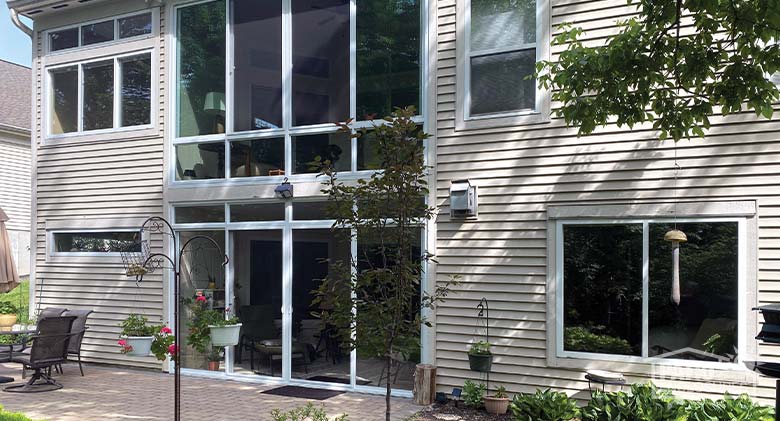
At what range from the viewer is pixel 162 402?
7.87m

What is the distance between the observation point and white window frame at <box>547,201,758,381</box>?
6.39 metres

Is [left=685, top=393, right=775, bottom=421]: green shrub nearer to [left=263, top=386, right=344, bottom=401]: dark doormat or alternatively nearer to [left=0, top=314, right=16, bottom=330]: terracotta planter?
[left=263, top=386, right=344, bottom=401]: dark doormat

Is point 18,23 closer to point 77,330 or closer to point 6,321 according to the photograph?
point 6,321

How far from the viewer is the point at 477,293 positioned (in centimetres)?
774

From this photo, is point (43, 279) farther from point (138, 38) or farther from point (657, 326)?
point (657, 326)

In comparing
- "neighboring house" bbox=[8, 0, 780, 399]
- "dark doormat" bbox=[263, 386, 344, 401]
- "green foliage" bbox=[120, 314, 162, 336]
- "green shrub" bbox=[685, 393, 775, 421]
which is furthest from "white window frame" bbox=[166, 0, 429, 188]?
"green shrub" bbox=[685, 393, 775, 421]

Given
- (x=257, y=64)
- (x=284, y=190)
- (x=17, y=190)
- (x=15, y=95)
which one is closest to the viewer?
(x=284, y=190)

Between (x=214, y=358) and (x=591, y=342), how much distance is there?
207 inches

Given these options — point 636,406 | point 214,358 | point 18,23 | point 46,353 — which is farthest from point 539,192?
point 18,23

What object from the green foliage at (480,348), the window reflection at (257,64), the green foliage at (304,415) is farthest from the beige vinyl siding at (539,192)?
the window reflection at (257,64)

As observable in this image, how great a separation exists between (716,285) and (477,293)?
249 cm

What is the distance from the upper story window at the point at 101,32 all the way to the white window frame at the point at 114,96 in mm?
301

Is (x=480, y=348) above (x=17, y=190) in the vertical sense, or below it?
below

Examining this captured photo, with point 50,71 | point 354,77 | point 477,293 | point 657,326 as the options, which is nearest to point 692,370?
point 657,326
